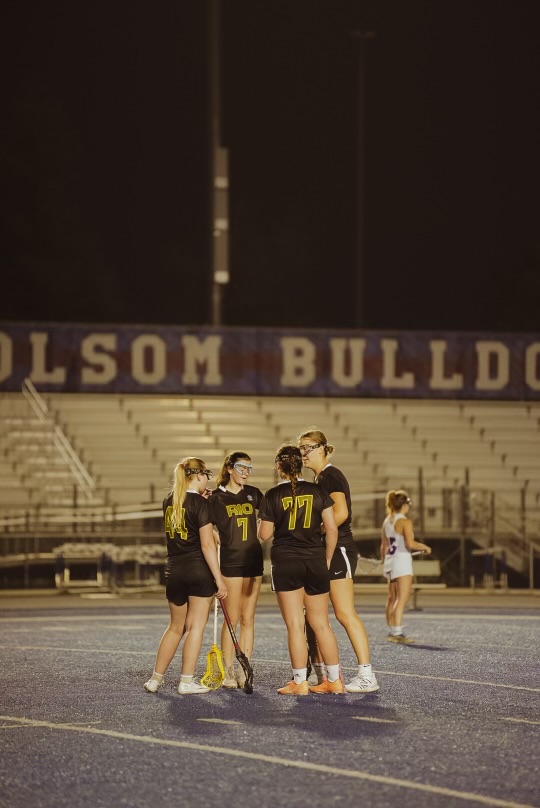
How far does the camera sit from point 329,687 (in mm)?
10914

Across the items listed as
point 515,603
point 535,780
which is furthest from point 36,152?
point 535,780

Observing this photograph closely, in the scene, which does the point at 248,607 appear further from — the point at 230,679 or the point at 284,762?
the point at 284,762

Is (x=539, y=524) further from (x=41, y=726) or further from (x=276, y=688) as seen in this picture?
(x=41, y=726)

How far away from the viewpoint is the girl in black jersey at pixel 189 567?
10.6 metres

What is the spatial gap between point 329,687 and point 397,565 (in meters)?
5.40

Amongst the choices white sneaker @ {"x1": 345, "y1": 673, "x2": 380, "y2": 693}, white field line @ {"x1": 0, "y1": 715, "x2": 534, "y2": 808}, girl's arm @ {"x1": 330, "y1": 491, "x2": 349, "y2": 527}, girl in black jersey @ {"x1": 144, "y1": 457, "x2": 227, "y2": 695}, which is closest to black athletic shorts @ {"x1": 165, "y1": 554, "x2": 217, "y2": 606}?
girl in black jersey @ {"x1": 144, "y1": 457, "x2": 227, "y2": 695}

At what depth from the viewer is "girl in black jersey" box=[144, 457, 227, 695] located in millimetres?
10602

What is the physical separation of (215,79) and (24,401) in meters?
9.30

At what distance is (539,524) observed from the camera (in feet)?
90.5

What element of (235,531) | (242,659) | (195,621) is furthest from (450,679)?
(195,621)

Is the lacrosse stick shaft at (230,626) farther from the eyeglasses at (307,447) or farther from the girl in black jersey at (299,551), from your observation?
the eyeglasses at (307,447)

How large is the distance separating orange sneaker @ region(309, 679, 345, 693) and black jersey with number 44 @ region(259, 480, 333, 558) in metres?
1.14

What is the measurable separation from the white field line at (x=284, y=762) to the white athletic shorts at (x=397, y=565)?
7.23 metres

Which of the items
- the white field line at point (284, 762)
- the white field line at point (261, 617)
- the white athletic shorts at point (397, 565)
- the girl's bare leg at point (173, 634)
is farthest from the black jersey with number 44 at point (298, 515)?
the white field line at point (261, 617)
